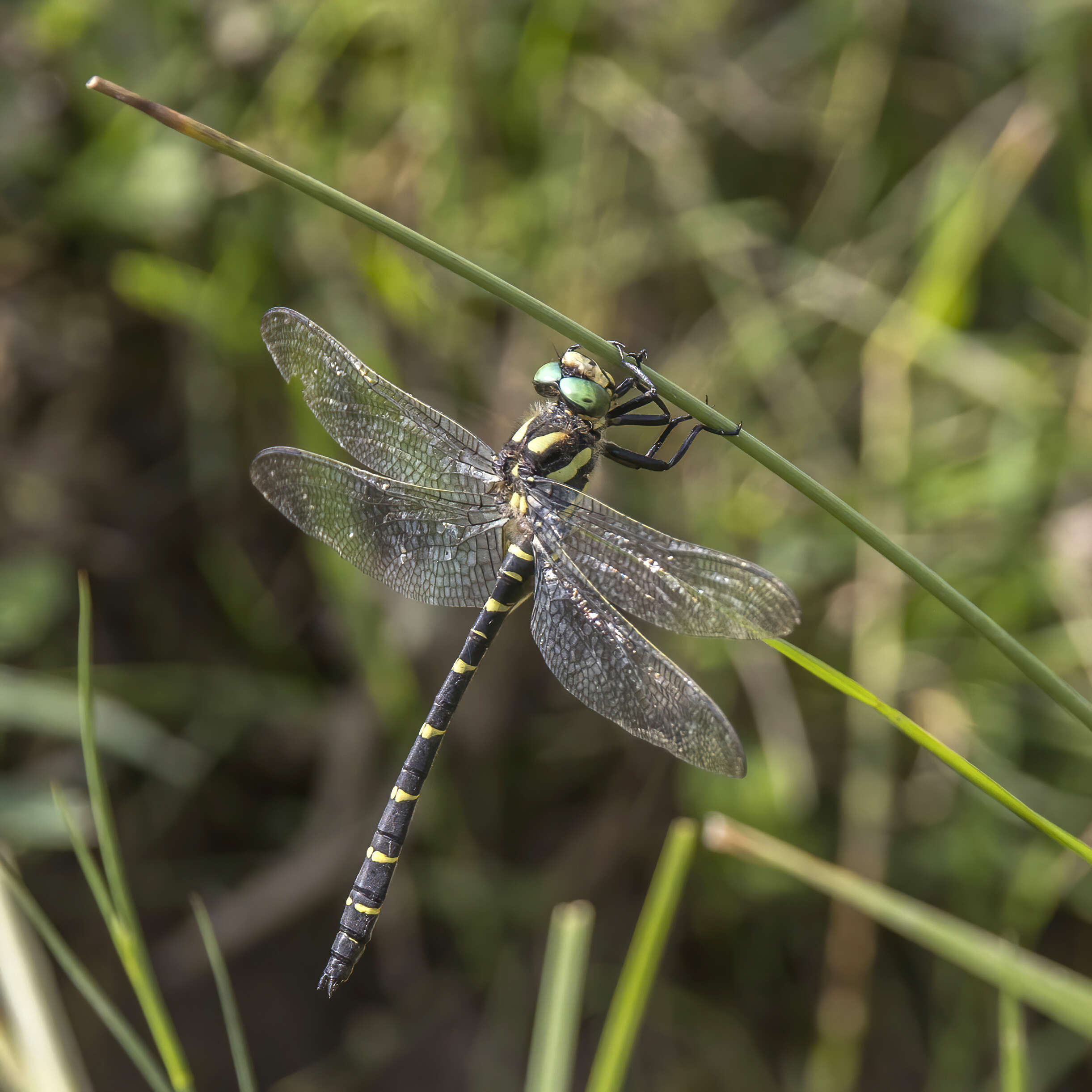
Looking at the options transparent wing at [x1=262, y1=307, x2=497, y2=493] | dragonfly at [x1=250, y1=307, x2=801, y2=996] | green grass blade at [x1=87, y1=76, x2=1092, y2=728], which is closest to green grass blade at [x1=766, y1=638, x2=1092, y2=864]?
green grass blade at [x1=87, y1=76, x2=1092, y2=728]

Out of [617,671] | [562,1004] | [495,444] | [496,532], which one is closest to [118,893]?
[562,1004]

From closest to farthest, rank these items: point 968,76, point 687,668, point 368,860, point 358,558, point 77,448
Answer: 1. point 368,860
2. point 358,558
3. point 687,668
4. point 77,448
5. point 968,76

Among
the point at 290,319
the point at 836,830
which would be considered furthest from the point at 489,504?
the point at 836,830

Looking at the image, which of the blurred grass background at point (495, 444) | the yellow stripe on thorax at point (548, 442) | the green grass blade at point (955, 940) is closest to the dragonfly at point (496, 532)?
the yellow stripe on thorax at point (548, 442)

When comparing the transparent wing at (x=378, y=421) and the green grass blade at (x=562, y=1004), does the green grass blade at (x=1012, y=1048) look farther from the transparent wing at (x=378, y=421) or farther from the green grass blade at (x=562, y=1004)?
the transparent wing at (x=378, y=421)

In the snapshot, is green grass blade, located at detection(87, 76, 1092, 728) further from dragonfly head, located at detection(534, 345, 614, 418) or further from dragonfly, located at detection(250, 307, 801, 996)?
dragonfly head, located at detection(534, 345, 614, 418)

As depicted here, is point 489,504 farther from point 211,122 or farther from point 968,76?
point 968,76
